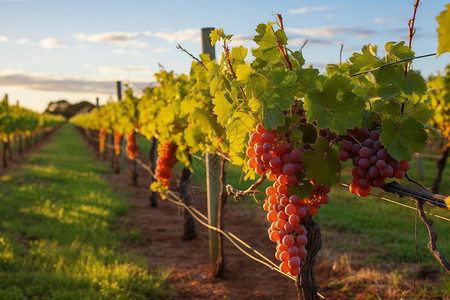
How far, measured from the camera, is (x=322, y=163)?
187 cm

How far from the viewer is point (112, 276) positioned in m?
5.02

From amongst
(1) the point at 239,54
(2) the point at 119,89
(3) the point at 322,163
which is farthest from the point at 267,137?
(2) the point at 119,89

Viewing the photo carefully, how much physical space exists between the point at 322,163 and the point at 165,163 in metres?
4.52

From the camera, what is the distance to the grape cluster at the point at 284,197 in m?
1.86

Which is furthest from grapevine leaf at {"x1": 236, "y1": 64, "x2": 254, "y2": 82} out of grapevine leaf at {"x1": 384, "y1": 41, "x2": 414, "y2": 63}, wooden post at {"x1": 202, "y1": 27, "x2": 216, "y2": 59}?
wooden post at {"x1": 202, "y1": 27, "x2": 216, "y2": 59}

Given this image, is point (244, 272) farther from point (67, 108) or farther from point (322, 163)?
point (67, 108)

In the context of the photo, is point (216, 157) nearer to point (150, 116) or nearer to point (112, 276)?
point (112, 276)

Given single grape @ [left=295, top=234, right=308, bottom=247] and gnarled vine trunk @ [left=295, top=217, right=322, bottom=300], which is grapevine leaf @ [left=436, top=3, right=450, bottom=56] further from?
gnarled vine trunk @ [left=295, top=217, right=322, bottom=300]

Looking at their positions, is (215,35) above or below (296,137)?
above

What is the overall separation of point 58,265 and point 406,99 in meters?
5.12

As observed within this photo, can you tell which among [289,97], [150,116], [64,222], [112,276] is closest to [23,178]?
[64,222]

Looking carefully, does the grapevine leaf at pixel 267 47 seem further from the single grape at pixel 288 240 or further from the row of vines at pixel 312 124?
the single grape at pixel 288 240

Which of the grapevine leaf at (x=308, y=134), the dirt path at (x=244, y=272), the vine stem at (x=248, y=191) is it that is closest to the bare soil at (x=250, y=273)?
the dirt path at (x=244, y=272)

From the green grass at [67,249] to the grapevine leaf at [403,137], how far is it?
12.4 feet
